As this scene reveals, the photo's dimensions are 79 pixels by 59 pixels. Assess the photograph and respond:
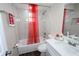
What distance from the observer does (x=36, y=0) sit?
50.0 inches

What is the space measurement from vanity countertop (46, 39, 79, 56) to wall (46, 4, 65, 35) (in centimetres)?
17

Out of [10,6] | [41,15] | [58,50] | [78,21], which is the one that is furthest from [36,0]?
[58,50]

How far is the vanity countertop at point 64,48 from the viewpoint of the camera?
1304mm

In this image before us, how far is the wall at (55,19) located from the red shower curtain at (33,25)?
0.17m

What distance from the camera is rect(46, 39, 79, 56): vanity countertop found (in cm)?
130

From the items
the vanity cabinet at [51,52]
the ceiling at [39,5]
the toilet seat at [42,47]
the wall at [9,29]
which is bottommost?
the vanity cabinet at [51,52]

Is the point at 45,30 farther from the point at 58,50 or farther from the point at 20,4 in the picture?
the point at 20,4

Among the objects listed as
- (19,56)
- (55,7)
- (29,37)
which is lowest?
(19,56)

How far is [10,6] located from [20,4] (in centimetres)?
13

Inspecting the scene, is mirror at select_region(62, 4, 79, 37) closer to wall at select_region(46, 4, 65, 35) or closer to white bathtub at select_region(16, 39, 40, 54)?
wall at select_region(46, 4, 65, 35)

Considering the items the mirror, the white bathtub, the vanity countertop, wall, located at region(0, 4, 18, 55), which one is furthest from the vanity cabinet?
wall, located at region(0, 4, 18, 55)

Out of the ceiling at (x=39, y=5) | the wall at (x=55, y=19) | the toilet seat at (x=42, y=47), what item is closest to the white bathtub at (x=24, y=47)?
the toilet seat at (x=42, y=47)

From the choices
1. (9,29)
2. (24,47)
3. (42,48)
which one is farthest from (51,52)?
(9,29)

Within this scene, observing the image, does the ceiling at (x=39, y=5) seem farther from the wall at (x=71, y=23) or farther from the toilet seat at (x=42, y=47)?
the toilet seat at (x=42, y=47)
